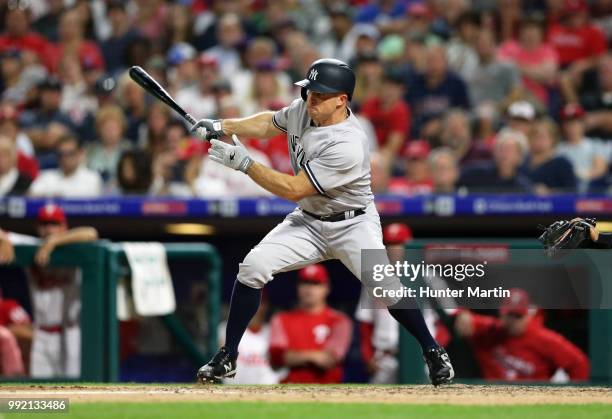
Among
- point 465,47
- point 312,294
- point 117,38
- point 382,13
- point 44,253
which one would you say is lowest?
point 312,294

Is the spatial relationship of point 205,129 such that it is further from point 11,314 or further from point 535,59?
point 535,59

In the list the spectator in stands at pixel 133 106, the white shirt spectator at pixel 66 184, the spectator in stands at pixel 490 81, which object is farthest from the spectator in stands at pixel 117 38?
the spectator in stands at pixel 490 81

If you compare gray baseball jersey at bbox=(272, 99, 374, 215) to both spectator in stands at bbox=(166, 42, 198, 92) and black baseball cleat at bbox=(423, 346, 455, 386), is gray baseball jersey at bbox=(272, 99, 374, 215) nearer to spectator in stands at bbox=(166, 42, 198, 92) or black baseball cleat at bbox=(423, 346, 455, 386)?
black baseball cleat at bbox=(423, 346, 455, 386)

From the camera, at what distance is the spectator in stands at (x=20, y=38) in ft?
39.6

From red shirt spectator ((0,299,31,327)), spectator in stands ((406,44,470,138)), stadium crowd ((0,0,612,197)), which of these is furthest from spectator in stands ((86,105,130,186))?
spectator in stands ((406,44,470,138))

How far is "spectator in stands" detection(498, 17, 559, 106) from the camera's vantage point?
34.6 ft

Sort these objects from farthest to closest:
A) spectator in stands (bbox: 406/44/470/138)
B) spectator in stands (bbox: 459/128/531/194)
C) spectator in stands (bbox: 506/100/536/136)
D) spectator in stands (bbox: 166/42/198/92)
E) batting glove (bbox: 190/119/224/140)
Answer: spectator in stands (bbox: 166/42/198/92) < spectator in stands (bbox: 406/44/470/138) < spectator in stands (bbox: 506/100/536/136) < spectator in stands (bbox: 459/128/531/194) < batting glove (bbox: 190/119/224/140)

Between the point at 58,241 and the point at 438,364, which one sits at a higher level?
the point at 58,241

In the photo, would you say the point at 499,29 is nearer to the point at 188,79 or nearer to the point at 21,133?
the point at 188,79

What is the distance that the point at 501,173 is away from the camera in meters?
8.81

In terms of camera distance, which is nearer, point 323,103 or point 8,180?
point 323,103

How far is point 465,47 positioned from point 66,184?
3.89 m

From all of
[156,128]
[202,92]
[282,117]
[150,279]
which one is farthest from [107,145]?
[282,117]

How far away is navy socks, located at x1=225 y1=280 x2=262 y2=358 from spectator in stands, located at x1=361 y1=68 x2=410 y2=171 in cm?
456
